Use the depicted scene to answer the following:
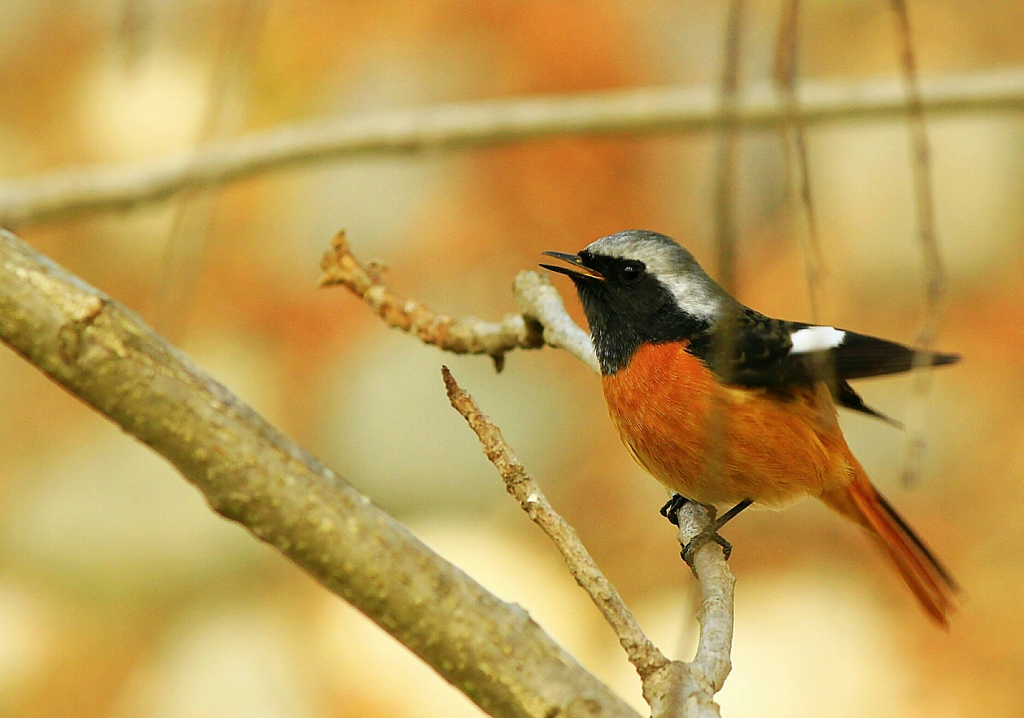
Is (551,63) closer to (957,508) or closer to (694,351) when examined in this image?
(957,508)

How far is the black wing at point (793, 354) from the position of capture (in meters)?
2.52

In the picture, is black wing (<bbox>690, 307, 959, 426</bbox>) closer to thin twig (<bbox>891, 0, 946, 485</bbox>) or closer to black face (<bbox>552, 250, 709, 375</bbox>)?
black face (<bbox>552, 250, 709, 375</bbox>)

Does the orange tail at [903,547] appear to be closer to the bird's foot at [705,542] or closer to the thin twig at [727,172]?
the bird's foot at [705,542]

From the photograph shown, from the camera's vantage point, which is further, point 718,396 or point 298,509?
point 718,396

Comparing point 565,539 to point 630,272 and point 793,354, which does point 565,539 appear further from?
point 630,272

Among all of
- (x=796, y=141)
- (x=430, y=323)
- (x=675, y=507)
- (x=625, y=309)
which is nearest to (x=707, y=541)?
(x=675, y=507)

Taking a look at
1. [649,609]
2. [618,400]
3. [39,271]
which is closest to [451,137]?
[618,400]

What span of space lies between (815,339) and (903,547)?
0.76 metres

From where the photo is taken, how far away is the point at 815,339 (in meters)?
2.73

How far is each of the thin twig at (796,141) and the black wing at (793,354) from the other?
95 cm

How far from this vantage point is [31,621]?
23.1 feet

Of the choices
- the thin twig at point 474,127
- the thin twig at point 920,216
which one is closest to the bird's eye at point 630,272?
the thin twig at point 920,216

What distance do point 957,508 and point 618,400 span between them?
488 cm

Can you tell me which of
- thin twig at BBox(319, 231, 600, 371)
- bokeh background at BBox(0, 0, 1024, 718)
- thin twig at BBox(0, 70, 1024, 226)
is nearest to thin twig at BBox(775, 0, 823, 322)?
thin twig at BBox(319, 231, 600, 371)
